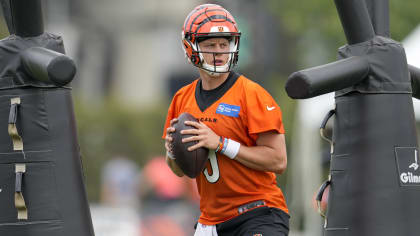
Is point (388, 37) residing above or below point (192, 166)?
above

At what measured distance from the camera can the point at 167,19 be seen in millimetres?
49000

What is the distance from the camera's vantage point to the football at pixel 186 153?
566cm

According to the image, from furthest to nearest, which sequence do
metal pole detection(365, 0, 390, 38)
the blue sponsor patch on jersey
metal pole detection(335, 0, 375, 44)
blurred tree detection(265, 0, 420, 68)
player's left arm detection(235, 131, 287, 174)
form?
blurred tree detection(265, 0, 420, 68) → the blue sponsor patch on jersey → player's left arm detection(235, 131, 287, 174) → metal pole detection(365, 0, 390, 38) → metal pole detection(335, 0, 375, 44)

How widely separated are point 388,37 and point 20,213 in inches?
95.9

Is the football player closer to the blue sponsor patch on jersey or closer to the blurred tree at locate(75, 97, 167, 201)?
the blue sponsor patch on jersey

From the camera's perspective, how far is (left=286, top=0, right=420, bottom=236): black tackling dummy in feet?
15.8

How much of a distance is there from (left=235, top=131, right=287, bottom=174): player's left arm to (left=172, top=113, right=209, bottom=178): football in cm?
24

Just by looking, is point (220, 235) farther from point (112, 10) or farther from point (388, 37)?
point (112, 10)

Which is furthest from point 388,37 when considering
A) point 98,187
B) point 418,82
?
point 98,187

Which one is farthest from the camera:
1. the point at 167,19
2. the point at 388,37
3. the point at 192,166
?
Answer: the point at 167,19

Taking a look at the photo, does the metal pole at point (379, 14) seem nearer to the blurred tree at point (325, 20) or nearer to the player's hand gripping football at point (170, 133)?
the player's hand gripping football at point (170, 133)

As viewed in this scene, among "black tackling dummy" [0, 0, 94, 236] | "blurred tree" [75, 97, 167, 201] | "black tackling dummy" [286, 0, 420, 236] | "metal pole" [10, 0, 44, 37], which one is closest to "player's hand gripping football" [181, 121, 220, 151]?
"black tackling dummy" [0, 0, 94, 236]

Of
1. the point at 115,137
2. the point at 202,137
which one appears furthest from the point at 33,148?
the point at 115,137

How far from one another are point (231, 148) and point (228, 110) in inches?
12.0
